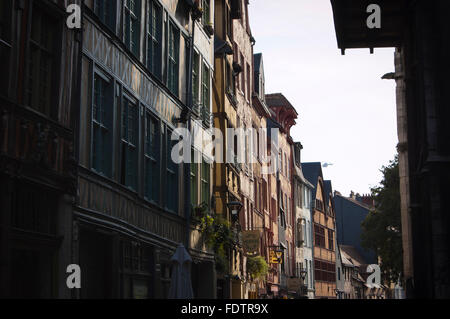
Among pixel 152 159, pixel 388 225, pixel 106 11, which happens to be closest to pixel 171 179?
pixel 152 159

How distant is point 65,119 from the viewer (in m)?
14.9

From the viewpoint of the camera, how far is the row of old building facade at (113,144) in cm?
1318

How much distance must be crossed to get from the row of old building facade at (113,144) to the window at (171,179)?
6 centimetres

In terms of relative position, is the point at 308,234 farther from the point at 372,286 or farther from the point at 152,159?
the point at 152,159

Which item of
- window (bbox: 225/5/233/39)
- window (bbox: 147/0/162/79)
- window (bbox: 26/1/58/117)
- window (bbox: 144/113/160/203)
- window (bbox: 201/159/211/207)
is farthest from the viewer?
window (bbox: 225/5/233/39)

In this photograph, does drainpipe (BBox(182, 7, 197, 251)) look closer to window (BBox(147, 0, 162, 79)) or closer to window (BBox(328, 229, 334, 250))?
window (BBox(147, 0, 162, 79))

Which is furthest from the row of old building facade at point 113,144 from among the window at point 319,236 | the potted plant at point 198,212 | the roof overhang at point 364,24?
the window at point 319,236

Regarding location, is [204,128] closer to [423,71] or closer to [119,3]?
[119,3]

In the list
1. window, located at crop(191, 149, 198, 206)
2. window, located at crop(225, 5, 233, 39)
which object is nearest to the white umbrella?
window, located at crop(191, 149, 198, 206)

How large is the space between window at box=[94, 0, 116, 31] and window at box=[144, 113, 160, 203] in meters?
3.55

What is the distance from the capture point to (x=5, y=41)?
1252 centimetres

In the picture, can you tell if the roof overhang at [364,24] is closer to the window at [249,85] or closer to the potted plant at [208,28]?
the potted plant at [208,28]

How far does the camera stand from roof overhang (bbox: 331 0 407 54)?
18.2 m

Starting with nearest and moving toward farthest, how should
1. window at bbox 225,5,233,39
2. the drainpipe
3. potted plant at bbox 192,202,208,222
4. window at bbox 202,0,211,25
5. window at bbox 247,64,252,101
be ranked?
the drainpipe
potted plant at bbox 192,202,208,222
window at bbox 202,0,211,25
window at bbox 225,5,233,39
window at bbox 247,64,252,101
